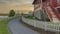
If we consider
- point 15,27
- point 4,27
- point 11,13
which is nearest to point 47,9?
point 15,27

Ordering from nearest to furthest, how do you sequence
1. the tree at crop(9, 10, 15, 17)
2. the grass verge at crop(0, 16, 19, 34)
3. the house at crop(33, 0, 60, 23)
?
1. the tree at crop(9, 10, 15, 17)
2. the grass verge at crop(0, 16, 19, 34)
3. the house at crop(33, 0, 60, 23)

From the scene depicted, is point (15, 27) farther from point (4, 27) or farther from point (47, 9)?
point (47, 9)

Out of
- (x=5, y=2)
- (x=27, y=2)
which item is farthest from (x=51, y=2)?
(x=5, y=2)

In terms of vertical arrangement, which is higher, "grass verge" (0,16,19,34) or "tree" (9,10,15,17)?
"tree" (9,10,15,17)

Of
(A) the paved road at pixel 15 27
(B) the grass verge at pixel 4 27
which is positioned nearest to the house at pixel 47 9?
(A) the paved road at pixel 15 27

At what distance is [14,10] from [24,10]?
0.48 ft

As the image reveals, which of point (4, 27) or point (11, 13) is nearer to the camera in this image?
point (11, 13)

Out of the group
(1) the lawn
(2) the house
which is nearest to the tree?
(1) the lawn

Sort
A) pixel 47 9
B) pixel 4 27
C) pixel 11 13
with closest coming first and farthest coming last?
pixel 11 13 → pixel 4 27 → pixel 47 9

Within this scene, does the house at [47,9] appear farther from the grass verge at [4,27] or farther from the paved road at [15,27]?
the grass verge at [4,27]

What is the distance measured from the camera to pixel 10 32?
2582 millimetres

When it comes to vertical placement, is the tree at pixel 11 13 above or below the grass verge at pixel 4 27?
above

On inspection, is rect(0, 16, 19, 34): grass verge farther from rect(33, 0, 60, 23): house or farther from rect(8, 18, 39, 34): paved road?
rect(33, 0, 60, 23): house

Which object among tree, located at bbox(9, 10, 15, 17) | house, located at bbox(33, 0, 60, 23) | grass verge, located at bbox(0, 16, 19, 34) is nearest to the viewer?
tree, located at bbox(9, 10, 15, 17)
